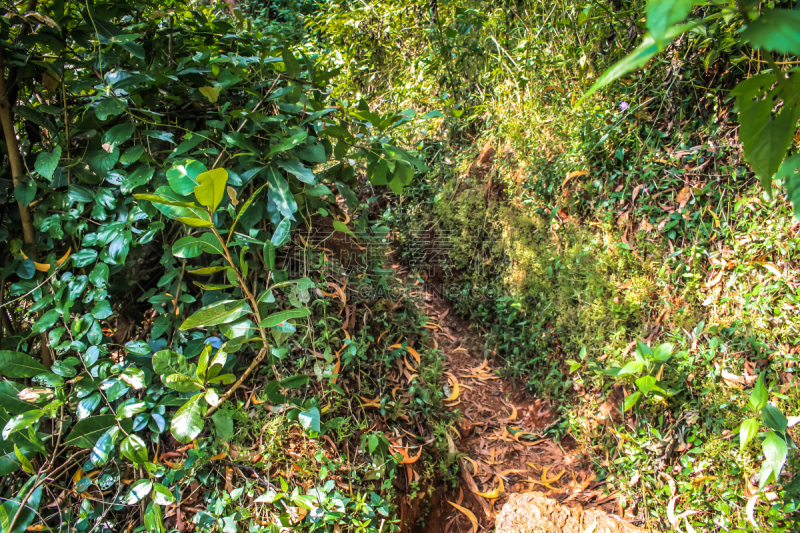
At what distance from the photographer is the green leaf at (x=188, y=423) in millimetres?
981

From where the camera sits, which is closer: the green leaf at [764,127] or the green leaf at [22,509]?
the green leaf at [764,127]

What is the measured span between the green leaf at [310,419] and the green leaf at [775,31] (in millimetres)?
1217

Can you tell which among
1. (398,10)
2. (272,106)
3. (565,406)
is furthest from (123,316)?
(398,10)

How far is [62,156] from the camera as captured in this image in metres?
1.33

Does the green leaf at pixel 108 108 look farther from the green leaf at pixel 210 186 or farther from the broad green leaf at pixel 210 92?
the green leaf at pixel 210 186

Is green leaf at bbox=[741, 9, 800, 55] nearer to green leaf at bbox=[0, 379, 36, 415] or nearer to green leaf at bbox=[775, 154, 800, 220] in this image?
green leaf at bbox=[775, 154, 800, 220]

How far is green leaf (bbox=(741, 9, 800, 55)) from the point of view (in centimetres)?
35

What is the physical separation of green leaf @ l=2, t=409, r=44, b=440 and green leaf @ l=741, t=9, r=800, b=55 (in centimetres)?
152

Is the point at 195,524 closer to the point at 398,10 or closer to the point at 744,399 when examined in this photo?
the point at 744,399

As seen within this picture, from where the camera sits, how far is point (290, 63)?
1.37 metres

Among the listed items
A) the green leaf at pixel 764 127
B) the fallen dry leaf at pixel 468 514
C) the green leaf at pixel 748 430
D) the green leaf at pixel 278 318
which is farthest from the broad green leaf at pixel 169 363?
the green leaf at pixel 748 430

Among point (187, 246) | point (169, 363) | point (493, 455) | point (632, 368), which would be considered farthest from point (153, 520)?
point (632, 368)

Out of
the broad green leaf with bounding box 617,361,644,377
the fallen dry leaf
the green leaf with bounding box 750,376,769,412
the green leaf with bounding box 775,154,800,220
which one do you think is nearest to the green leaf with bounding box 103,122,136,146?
the green leaf with bounding box 775,154,800,220

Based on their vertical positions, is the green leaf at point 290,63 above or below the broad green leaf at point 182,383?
above
